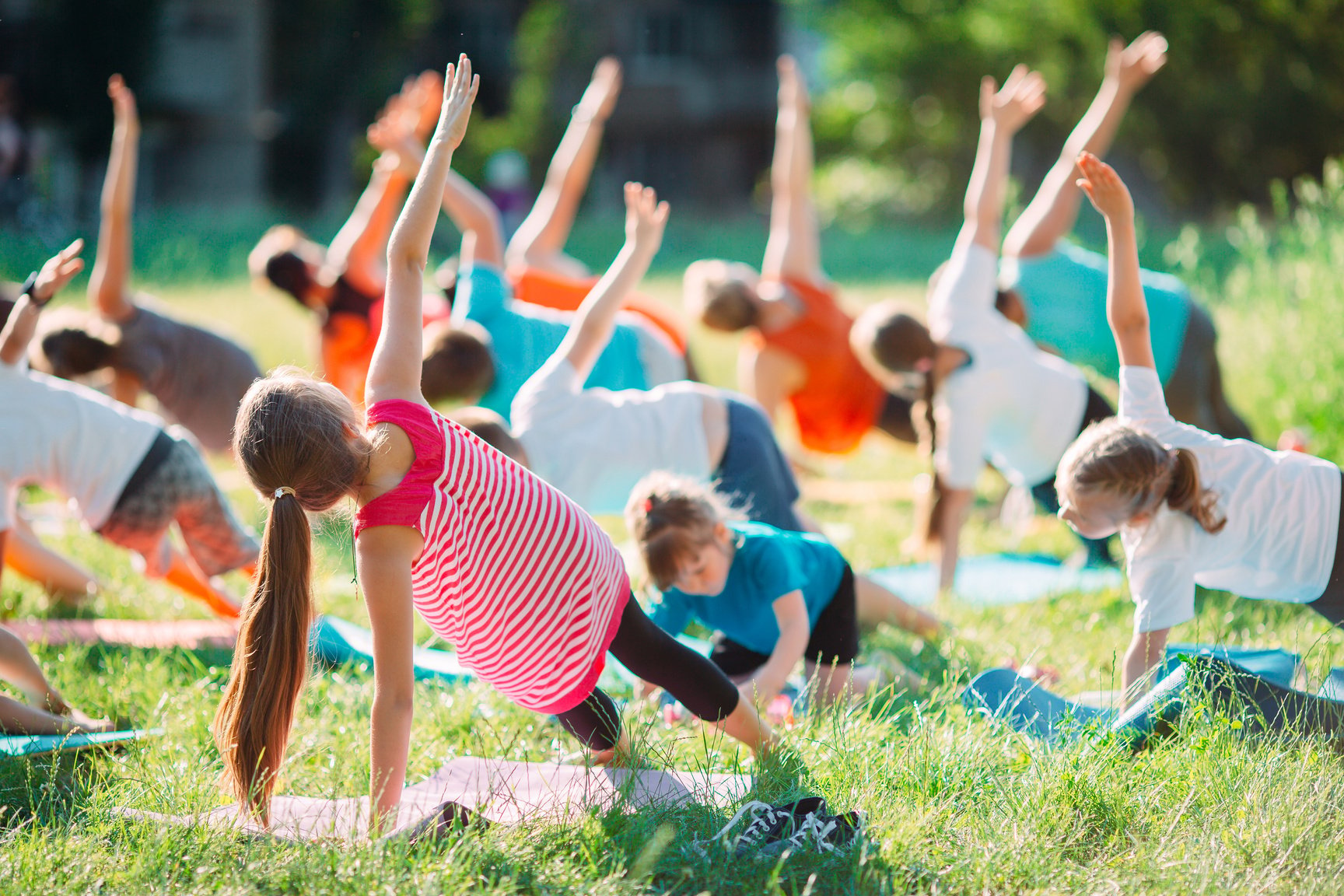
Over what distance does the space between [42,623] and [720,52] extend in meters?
25.4

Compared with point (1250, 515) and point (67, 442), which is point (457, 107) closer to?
point (67, 442)

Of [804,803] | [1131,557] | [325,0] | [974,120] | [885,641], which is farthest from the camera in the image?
[974,120]

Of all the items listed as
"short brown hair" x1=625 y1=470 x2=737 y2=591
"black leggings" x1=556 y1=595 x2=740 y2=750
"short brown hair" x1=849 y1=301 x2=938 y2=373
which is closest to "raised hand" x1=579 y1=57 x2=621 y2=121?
"short brown hair" x1=849 y1=301 x2=938 y2=373

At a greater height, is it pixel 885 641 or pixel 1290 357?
pixel 1290 357

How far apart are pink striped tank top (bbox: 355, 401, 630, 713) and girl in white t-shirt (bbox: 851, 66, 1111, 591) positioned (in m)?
1.99

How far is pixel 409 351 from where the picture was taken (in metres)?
2.51

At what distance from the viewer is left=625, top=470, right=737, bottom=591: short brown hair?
2.99 metres

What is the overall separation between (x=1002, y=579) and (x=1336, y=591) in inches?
72.2

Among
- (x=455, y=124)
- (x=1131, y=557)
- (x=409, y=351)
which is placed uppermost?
(x=455, y=124)

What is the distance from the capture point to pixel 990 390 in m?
4.30

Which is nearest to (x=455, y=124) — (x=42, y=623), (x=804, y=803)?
(x=804, y=803)

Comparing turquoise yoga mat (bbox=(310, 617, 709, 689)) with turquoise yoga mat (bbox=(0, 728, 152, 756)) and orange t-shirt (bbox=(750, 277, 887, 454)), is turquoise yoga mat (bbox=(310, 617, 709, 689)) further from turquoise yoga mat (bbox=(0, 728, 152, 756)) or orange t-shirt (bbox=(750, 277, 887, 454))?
orange t-shirt (bbox=(750, 277, 887, 454))

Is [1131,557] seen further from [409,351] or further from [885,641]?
[409,351]

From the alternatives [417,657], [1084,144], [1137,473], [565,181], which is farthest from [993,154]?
[417,657]
